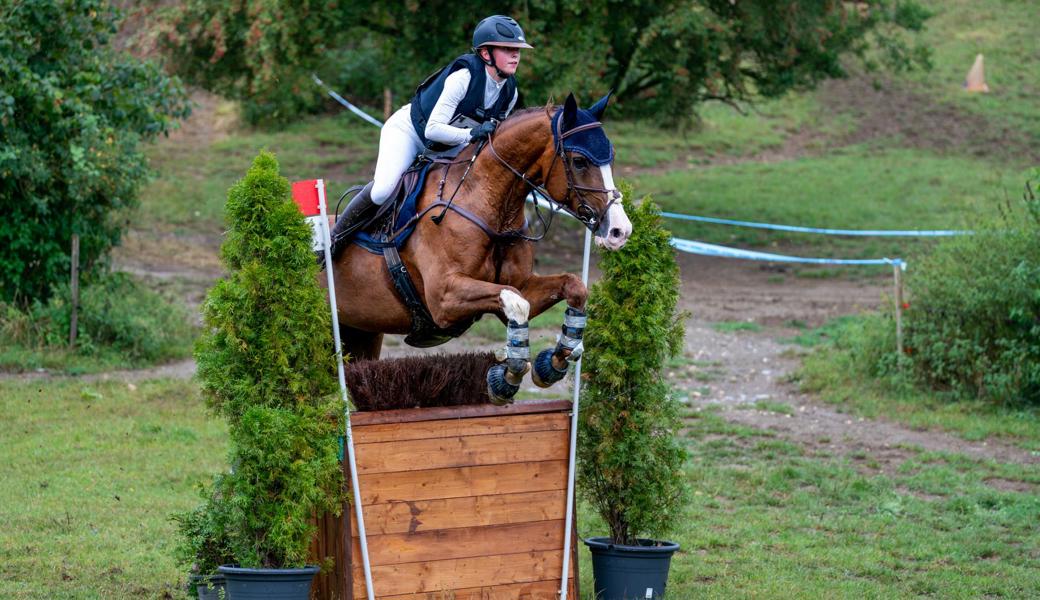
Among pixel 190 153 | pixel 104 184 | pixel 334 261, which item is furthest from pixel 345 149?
pixel 334 261

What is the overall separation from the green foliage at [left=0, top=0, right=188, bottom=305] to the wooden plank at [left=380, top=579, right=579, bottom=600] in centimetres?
785

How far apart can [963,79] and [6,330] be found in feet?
83.0

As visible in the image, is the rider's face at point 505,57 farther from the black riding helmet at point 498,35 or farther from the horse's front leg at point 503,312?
the horse's front leg at point 503,312

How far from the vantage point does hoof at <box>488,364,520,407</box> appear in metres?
5.55

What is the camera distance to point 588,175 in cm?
548

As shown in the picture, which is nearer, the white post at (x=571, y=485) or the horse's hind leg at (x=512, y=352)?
the horse's hind leg at (x=512, y=352)

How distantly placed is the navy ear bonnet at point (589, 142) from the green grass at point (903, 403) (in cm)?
621

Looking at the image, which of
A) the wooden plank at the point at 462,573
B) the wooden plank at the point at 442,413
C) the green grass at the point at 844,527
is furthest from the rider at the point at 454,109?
the green grass at the point at 844,527

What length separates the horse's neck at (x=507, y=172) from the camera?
5.75 m

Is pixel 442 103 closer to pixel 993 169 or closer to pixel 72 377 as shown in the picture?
pixel 72 377

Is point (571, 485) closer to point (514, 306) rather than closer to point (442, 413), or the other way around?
point (442, 413)

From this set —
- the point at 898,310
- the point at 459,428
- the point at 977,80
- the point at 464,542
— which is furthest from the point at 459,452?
the point at 977,80

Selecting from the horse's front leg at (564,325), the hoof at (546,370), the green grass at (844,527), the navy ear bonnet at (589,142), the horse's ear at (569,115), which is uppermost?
the horse's ear at (569,115)

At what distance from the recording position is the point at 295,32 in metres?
17.3
